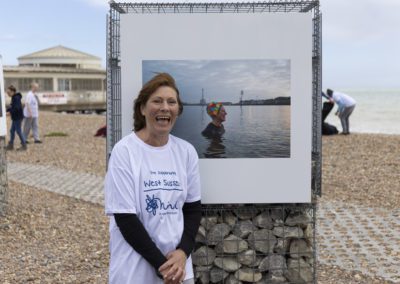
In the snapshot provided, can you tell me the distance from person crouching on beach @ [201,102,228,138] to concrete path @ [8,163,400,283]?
2.70 m

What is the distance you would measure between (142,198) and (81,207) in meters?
6.27

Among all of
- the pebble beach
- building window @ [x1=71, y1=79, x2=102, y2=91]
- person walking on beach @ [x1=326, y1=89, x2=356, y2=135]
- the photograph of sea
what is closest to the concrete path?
the pebble beach

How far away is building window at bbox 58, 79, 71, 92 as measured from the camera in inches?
1987

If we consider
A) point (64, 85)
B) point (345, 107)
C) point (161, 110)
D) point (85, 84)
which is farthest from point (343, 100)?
point (85, 84)

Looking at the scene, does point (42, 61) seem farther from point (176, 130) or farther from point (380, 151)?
point (176, 130)

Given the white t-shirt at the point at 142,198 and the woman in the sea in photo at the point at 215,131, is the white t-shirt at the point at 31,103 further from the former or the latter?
the white t-shirt at the point at 142,198

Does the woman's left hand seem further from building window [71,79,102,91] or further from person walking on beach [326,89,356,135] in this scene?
building window [71,79,102,91]

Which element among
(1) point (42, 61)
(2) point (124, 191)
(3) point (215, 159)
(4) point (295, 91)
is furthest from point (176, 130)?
(1) point (42, 61)

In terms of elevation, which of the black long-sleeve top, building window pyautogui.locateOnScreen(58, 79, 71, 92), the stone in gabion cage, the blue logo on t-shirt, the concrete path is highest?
building window pyautogui.locateOnScreen(58, 79, 71, 92)

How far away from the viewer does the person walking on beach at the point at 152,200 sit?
2.87 metres

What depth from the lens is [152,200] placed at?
2.92m

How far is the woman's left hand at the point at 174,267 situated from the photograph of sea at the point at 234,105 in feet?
3.83

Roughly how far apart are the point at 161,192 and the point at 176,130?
113 centimetres

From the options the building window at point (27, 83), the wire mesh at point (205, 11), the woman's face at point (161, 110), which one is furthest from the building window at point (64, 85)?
the woman's face at point (161, 110)
